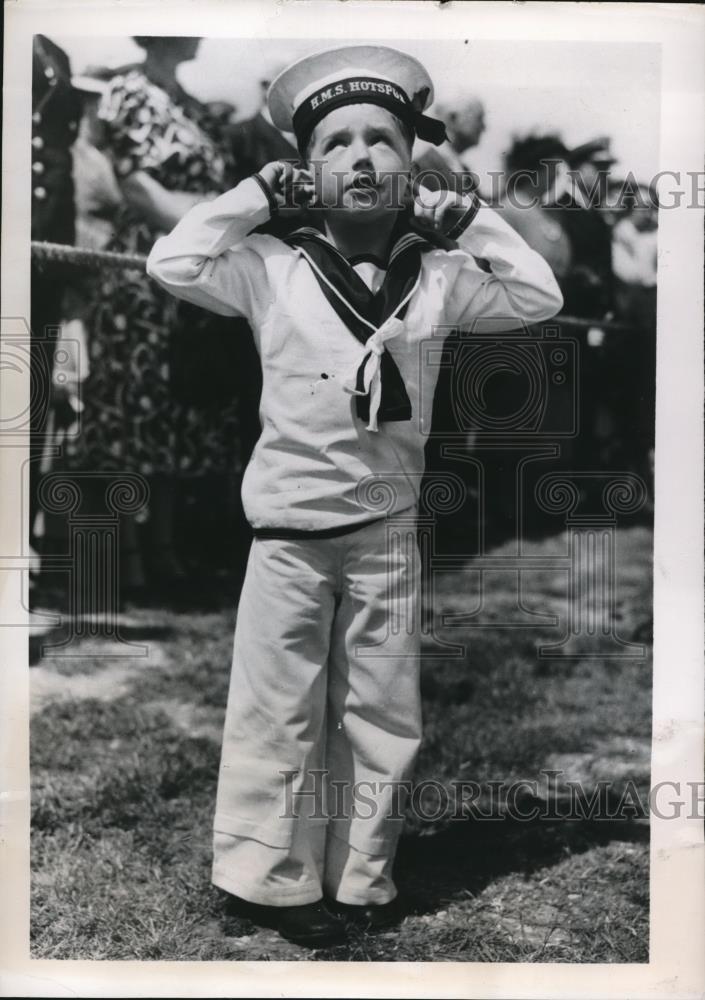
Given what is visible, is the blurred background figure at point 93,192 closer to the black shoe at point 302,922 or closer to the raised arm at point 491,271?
the raised arm at point 491,271

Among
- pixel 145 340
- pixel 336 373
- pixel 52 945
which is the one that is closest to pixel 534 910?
pixel 52 945

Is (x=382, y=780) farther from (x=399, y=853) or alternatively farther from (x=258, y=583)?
(x=258, y=583)

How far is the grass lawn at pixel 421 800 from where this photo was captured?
2.42 m

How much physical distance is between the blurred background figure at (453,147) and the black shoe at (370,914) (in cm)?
141

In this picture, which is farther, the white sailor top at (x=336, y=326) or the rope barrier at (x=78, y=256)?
the rope barrier at (x=78, y=256)

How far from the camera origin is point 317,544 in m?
2.33

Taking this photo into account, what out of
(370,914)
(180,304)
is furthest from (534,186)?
→ (370,914)

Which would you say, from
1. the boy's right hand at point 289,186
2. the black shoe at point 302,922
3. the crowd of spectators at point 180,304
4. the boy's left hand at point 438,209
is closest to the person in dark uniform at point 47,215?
the crowd of spectators at point 180,304

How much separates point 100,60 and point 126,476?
0.81 m

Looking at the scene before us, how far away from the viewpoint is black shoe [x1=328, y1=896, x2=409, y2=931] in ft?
7.88

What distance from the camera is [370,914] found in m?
2.40

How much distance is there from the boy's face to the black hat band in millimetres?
13

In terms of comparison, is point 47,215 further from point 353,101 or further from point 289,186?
point 353,101

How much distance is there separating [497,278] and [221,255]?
0.54 m
